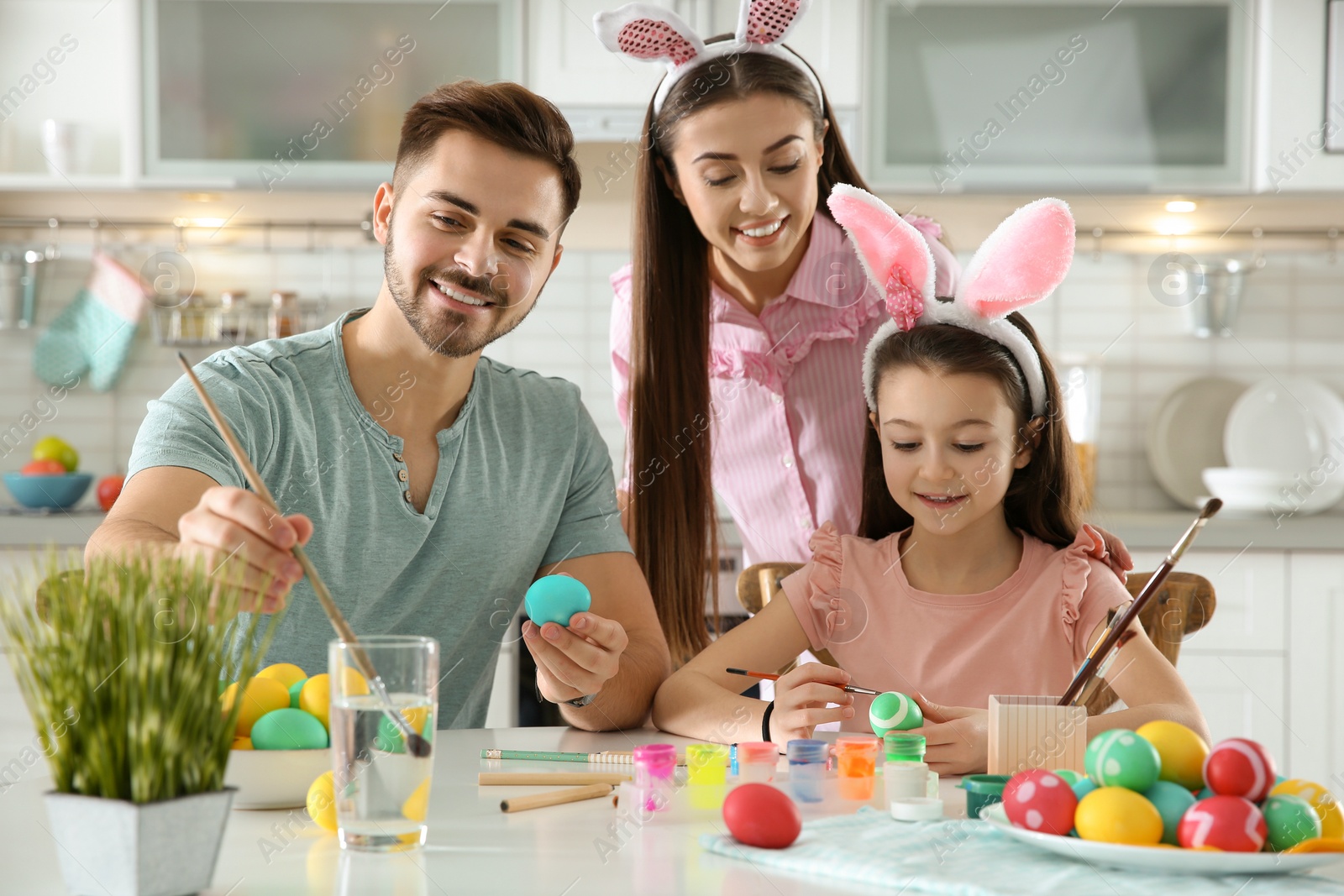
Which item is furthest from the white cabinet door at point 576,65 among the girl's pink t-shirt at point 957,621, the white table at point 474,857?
the white table at point 474,857

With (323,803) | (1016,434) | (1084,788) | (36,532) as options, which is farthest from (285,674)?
(36,532)

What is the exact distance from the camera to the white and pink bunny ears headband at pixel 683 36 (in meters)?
1.81

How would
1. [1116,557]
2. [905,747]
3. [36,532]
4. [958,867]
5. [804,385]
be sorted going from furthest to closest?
[36,532]
[804,385]
[1116,557]
[905,747]
[958,867]

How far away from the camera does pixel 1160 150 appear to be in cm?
317

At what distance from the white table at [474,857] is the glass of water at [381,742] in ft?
0.07

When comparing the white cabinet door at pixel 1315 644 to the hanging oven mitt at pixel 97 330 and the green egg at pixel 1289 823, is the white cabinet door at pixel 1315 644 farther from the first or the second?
the hanging oven mitt at pixel 97 330

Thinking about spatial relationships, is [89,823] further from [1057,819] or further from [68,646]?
[1057,819]

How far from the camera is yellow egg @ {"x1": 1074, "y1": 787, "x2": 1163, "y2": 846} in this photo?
2.61 feet

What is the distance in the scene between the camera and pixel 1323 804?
844 millimetres

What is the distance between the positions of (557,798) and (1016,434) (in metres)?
0.91

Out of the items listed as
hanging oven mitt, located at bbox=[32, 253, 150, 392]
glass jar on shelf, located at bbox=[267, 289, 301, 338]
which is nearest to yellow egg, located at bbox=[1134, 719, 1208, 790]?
glass jar on shelf, located at bbox=[267, 289, 301, 338]

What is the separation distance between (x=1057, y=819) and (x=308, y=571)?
1.78 feet

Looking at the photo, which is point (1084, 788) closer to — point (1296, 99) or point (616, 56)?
point (616, 56)

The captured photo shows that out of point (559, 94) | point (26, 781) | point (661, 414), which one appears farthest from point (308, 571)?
point (559, 94)
